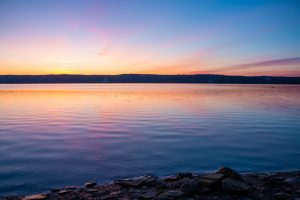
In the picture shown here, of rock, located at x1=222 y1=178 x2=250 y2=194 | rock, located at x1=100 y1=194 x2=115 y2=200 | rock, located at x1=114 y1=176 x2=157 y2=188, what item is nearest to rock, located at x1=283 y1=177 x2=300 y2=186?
rock, located at x1=222 y1=178 x2=250 y2=194

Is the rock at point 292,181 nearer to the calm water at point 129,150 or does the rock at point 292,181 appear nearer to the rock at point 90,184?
the calm water at point 129,150

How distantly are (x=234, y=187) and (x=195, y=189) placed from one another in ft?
3.67

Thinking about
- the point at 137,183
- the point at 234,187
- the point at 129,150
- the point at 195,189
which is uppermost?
the point at 234,187

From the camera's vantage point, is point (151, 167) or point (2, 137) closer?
point (151, 167)

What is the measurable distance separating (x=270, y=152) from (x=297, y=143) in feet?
11.9

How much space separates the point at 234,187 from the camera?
8703 mm

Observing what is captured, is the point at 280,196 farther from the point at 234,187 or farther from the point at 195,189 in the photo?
the point at 195,189

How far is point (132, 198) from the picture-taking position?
886 centimetres

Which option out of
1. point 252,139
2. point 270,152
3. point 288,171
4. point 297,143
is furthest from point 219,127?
point 288,171

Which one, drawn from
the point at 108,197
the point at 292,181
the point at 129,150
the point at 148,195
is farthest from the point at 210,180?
the point at 129,150

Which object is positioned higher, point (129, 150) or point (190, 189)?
point (190, 189)

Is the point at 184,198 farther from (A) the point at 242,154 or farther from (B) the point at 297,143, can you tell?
(B) the point at 297,143

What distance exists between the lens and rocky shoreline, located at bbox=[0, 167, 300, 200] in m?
8.66

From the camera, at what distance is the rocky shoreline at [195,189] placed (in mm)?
8656
